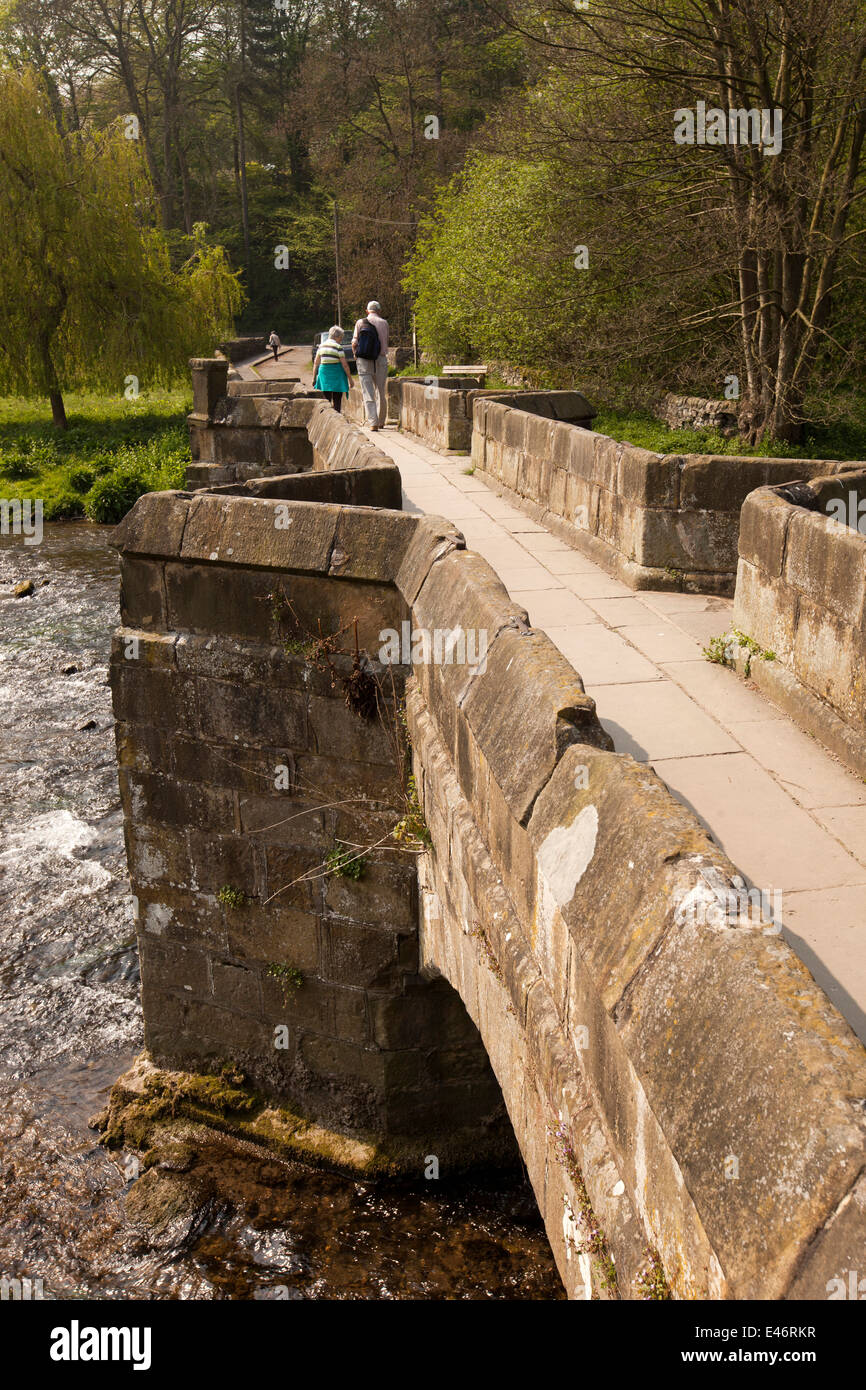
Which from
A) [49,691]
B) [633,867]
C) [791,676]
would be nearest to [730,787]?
[791,676]

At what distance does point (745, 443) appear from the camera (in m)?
17.2

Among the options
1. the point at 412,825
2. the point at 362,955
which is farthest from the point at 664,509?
the point at 362,955

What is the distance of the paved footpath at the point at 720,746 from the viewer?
3.89 m

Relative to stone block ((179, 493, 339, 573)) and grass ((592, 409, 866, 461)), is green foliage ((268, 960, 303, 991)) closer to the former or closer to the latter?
stone block ((179, 493, 339, 573))

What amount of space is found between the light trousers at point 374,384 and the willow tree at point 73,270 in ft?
42.3

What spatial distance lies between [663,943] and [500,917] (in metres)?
1.42

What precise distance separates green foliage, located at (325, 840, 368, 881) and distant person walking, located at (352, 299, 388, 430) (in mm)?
8785

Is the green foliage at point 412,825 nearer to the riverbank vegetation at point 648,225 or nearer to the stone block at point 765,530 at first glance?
the stone block at point 765,530

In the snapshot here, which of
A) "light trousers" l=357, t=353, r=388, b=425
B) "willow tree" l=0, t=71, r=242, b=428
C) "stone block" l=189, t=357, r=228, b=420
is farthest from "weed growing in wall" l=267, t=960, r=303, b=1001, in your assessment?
"willow tree" l=0, t=71, r=242, b=428

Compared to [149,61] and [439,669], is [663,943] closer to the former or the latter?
[439,669]

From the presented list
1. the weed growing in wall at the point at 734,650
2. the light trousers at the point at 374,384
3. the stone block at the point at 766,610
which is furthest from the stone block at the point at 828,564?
the light trousers at the point at 374,384

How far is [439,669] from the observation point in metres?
4.98

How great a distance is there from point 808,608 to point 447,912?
2.19 metres

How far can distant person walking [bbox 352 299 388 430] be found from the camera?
14422 mm
